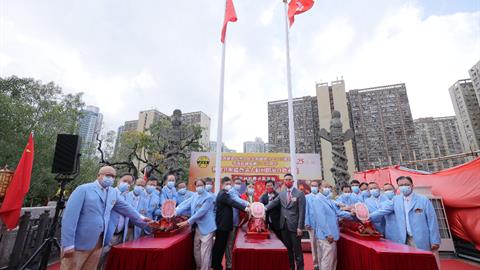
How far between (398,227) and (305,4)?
596 cm

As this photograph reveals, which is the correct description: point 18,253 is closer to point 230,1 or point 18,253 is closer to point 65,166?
point 65,166

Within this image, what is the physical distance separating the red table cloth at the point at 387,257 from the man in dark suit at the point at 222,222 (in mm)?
1470

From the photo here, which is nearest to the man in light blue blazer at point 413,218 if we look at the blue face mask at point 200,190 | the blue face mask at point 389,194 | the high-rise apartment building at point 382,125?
the blue face mask at point 389,194

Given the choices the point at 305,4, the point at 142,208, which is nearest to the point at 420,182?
the point at 305,4

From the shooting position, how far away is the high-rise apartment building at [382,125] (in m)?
26.0

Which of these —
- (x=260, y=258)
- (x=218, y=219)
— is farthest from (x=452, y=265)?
(x=218, y=219)

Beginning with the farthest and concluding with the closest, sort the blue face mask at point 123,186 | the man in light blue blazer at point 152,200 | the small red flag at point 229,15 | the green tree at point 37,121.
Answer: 1. the green tree at point 37,121
2. the small red flag at point 229,15
3. the man in light blue blazer at point 152,200
4. the blue face mask at point 123,186

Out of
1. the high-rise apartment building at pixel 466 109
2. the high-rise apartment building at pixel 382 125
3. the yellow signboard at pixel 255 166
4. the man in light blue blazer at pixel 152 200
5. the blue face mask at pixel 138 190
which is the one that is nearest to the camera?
the blue face mask at pixel 138 190

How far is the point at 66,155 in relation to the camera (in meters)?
3.35

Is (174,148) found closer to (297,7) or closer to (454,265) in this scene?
(297,7)

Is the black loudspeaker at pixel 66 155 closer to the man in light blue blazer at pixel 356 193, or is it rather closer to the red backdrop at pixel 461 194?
the man in light blue blazer at pixel 356 193

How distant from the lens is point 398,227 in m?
3.01

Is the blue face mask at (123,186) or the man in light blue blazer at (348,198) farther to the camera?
the man in light blue blazer at (348,198)

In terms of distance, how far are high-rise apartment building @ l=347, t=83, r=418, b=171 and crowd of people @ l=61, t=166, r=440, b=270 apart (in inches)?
1038
